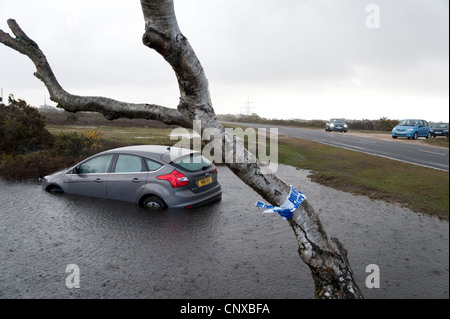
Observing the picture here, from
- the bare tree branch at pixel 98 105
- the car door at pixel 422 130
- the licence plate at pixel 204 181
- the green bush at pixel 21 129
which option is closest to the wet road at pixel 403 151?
the car door at pixel 422 130

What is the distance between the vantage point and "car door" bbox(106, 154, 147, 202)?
666cm

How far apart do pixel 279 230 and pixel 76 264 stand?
3.69 m

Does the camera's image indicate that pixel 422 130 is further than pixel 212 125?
Yes

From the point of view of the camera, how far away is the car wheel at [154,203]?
6422 millimetres

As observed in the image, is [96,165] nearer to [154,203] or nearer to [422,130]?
[154,203]

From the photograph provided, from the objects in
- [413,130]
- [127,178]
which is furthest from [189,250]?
[413,130]

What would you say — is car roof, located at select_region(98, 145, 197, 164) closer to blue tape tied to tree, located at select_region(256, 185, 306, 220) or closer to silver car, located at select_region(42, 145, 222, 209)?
silver car, located at select_region(42, 145, 222, 209)

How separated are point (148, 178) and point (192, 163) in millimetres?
1077

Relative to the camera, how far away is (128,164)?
22.7 feet

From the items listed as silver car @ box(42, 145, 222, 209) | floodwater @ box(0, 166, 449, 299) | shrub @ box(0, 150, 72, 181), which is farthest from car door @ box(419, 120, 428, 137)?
shrub @ box(0, 150, 72, 181)

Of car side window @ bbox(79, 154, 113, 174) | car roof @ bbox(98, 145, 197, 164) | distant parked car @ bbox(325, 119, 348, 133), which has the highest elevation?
distant parked car @ bbox(325, 119, 348, 133)

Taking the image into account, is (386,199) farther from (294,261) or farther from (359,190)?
(294,261)

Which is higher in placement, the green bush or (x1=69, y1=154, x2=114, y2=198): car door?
the green bush
